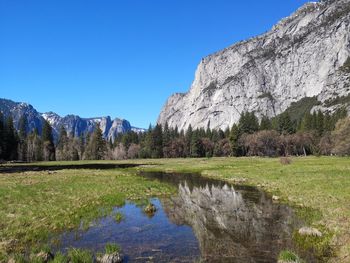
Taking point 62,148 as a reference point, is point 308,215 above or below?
below

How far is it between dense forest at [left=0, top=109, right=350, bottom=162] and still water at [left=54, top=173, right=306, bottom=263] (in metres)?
110

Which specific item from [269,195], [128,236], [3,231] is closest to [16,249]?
[3,231]

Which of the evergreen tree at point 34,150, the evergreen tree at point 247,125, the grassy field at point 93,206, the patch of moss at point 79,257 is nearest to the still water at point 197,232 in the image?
the grassy field at point 93,206

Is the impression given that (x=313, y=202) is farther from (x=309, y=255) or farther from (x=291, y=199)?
(x=309, y=255)

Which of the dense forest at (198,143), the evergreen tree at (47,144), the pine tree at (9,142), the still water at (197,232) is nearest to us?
the still water at (197,232)

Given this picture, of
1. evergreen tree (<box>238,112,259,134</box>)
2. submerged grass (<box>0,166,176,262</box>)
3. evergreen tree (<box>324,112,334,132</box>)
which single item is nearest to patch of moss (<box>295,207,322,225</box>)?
submerged grass (<box>0,166,176,262</box>)

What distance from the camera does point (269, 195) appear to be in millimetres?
34094

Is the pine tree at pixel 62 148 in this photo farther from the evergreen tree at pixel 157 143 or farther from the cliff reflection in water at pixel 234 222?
the cliff reflection in water at pixel 234 222

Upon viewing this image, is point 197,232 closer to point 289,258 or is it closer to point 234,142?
point 289,258

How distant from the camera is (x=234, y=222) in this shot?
76.2 feet

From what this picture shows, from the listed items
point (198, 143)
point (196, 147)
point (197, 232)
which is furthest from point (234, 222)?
point (198, 143)

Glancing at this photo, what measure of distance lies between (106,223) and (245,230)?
363 inches

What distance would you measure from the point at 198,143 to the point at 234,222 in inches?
5984

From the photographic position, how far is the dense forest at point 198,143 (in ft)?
467
